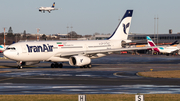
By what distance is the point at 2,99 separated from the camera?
63.5ft

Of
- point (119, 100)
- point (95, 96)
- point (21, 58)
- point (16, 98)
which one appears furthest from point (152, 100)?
point (21, 58)

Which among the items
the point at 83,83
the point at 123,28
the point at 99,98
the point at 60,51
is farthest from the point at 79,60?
the point at 99,98

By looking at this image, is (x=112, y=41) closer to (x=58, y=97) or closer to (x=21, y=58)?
(x=21, y=58)

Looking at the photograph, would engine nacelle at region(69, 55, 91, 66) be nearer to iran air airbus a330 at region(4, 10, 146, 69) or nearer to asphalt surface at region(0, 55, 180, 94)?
iran air airbus a330 at region(4, 10, 146, 69)

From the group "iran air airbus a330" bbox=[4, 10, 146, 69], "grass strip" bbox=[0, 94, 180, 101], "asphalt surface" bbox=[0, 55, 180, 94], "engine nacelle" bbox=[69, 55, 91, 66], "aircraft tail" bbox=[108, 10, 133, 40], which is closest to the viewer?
"grass strip" bbox=[0, 94, 180, 101]

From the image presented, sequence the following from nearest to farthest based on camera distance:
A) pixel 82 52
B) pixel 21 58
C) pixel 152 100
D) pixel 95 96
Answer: pixel 152 100 → pixel 95 96 → pixel 21 58 → pixel 82 52

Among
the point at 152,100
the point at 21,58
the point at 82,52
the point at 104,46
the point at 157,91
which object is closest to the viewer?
the point at 152,100

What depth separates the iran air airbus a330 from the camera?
152 feet

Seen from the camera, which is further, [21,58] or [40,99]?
[21,58]

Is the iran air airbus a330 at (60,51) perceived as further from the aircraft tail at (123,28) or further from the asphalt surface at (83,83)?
the asphalt surface at (83,83)

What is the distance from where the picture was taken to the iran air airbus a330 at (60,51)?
152 ft

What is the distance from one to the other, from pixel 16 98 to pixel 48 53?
29042 millimetres

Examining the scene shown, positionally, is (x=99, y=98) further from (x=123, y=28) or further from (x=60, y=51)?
(x=123, y=28)

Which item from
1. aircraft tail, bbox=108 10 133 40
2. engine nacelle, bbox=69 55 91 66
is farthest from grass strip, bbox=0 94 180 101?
aircraft tail, bbox=108 10 133 40
